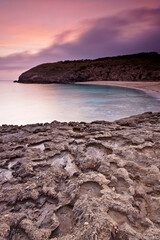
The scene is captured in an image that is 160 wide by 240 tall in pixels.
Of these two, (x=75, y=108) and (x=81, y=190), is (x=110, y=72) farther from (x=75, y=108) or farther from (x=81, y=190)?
(x=81, y=190)

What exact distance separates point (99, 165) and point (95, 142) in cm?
67

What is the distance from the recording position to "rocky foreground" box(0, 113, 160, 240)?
1154 mm

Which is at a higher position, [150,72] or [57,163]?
[150,72]

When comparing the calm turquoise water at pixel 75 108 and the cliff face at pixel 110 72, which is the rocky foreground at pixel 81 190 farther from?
the cliff face at pixel 110 72

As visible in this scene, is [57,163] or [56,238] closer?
[56,238]

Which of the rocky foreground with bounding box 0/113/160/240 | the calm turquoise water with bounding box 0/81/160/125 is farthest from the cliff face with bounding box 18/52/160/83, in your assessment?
the rocky foreground with bounding box 0/113/160/240

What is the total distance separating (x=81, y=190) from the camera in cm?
154

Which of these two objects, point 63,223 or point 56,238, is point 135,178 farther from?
point 56,238

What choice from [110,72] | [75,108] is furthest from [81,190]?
[110,72]

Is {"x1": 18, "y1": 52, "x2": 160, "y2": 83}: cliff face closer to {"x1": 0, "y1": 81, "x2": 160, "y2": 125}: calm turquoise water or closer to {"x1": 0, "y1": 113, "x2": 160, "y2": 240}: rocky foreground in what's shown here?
{"x1": 0, "y1": 81, "x2": 160, "y2": 125}: calm turquoise water

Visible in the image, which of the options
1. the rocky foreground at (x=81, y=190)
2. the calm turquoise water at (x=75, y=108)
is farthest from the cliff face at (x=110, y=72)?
the rocky foreground at (x=81, y=190)

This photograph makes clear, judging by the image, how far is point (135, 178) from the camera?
1.72 metres

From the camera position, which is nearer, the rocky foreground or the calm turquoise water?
the rocky foreground

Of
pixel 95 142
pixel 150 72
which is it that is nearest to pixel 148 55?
pixel 150 72
